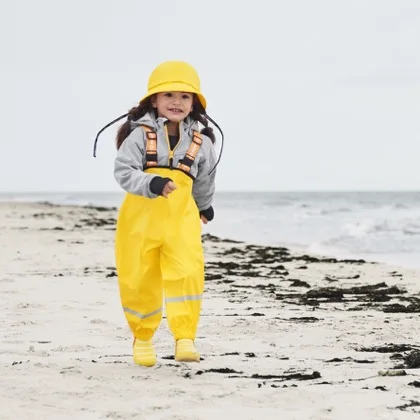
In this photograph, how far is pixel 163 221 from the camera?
443 centimetres

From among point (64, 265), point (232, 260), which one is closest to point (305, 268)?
point (232, 260)

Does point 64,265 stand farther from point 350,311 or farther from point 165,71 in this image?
point 165,71

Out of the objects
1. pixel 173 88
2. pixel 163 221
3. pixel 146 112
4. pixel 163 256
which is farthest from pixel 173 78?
pixel 163 256

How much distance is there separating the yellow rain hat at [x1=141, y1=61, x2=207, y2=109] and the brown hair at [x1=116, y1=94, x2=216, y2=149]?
0.11m

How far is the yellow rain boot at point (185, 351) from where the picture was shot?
14.6 feet

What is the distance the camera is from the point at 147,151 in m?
4.46

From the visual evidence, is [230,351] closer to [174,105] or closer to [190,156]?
[190,156]

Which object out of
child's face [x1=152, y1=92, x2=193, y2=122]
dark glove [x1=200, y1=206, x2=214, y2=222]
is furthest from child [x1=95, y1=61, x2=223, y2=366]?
dark glove [x1=200, y1=206, x2=214, y2=222]

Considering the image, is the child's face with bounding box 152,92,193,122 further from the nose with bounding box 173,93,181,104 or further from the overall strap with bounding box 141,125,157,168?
the overall strap with bounding box 141,125,157,168

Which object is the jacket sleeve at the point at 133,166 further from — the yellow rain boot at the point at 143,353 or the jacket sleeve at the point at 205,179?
the yellow rain boot at the point at 143,353

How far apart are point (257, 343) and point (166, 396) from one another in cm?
166

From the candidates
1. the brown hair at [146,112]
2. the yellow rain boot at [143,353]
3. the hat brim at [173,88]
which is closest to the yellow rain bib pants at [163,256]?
the yellow rain boot at [143,353]

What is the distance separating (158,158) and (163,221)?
13.5 inches

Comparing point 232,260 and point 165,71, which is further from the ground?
point 165,71
